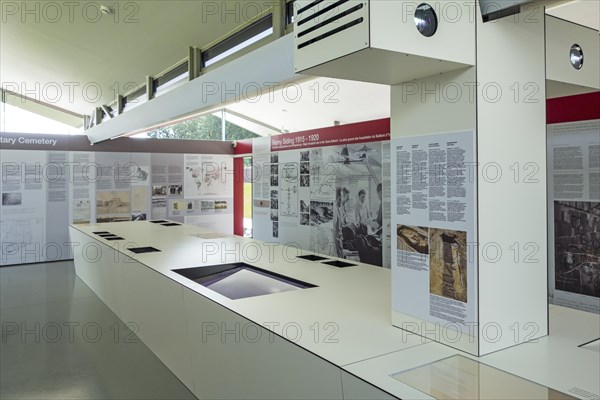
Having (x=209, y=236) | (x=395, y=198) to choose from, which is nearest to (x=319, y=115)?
(x=209, y=236)

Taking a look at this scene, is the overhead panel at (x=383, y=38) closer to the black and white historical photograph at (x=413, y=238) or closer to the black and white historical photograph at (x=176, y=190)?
the black and white historical photograph at (x=413, y=238)

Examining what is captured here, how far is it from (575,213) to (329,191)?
11.9ft

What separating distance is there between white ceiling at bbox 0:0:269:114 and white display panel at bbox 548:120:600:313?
2.50 metres

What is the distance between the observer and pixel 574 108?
332cm

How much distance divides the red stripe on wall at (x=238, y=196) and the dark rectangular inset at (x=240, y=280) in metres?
6.78

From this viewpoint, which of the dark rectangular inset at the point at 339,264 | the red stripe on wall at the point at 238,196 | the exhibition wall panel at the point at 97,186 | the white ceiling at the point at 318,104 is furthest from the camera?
the red stripe on wall at the point at 238,196

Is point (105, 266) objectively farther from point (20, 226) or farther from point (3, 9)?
point (20, 226)

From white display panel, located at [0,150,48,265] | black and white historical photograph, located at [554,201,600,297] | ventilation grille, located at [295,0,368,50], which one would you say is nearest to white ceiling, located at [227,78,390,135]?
white display panel, located at [0,150,48,265]

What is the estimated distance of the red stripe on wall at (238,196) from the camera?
10430mm

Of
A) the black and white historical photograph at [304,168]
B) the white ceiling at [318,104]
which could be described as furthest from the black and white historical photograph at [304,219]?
the white ceiling at [318,104]

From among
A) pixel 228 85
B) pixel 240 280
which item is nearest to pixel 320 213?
pixel 228 85

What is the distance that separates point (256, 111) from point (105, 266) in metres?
Answer: 7.88

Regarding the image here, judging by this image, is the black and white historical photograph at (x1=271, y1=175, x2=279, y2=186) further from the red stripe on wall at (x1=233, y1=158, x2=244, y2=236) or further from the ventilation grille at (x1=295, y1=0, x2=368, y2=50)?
the ventilation grille at (x1=295, y1=0, x2=368, y2=50)

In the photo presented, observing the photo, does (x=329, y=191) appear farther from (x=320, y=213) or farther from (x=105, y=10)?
(x=105, y=10)
